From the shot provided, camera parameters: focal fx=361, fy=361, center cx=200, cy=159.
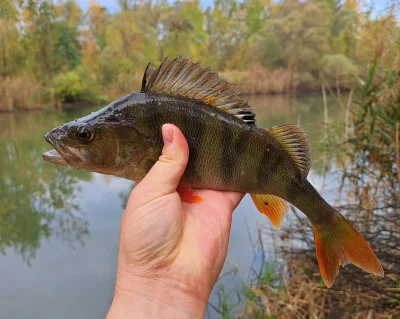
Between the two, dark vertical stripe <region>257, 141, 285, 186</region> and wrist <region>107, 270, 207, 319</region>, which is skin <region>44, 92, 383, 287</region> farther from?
wrist <region>107, 270, 207, 319</region>

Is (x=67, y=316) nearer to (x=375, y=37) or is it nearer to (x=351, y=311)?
(x=351, y=311)

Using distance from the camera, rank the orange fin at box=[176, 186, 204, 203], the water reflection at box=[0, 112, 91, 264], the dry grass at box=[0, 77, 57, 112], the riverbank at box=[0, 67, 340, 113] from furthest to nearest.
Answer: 1. the riverbank at box=[0, 67, 340, 113]
2. the dry grass at box=[0, 77, 57, 112]
3. the water reflection at box=[0, 112, 91, 264]
4. the orange fin at box=[176, 186, 204, 203]

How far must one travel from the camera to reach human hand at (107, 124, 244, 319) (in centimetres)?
162

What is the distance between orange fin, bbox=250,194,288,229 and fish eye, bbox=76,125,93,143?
37.6 inches

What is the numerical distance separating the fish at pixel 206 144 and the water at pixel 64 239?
2.79m

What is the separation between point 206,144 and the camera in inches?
71.7

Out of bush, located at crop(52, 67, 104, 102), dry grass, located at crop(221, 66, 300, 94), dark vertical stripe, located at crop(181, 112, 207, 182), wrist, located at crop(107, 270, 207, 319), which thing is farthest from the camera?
dry grass, located at crop(221, 66, 300, 94)

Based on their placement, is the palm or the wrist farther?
the palm

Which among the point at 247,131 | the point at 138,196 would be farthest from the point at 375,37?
the point at 138,196

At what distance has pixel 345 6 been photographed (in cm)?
3791

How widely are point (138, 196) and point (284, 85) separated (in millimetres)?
26934

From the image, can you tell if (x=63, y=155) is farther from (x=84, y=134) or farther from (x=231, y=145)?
(x=231, y=145)

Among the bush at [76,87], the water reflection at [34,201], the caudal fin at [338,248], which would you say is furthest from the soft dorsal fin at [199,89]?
the bush at [76,87]

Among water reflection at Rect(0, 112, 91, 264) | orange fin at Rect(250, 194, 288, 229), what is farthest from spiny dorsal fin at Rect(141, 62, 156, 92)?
water reflection at Rect(0, 112, 91, 264)
